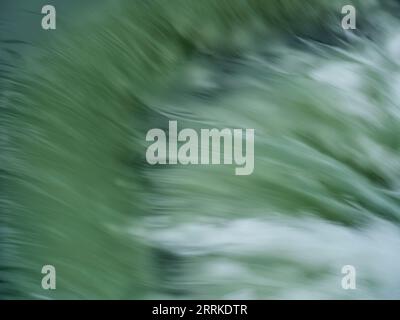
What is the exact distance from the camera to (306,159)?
3.58 ft

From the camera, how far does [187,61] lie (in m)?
1.10

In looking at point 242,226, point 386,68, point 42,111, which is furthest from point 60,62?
point 386,68

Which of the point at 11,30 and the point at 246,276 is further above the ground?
the point at 11,30

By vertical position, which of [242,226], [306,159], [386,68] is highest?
[386,68]

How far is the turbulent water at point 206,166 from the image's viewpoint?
1.07 meters

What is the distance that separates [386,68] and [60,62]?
57 centimetres

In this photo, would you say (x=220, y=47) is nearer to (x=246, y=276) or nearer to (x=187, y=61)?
(x=187, y=61)

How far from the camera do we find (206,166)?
42.6 inches

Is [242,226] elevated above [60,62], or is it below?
below

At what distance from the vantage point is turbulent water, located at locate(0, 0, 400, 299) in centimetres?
107
